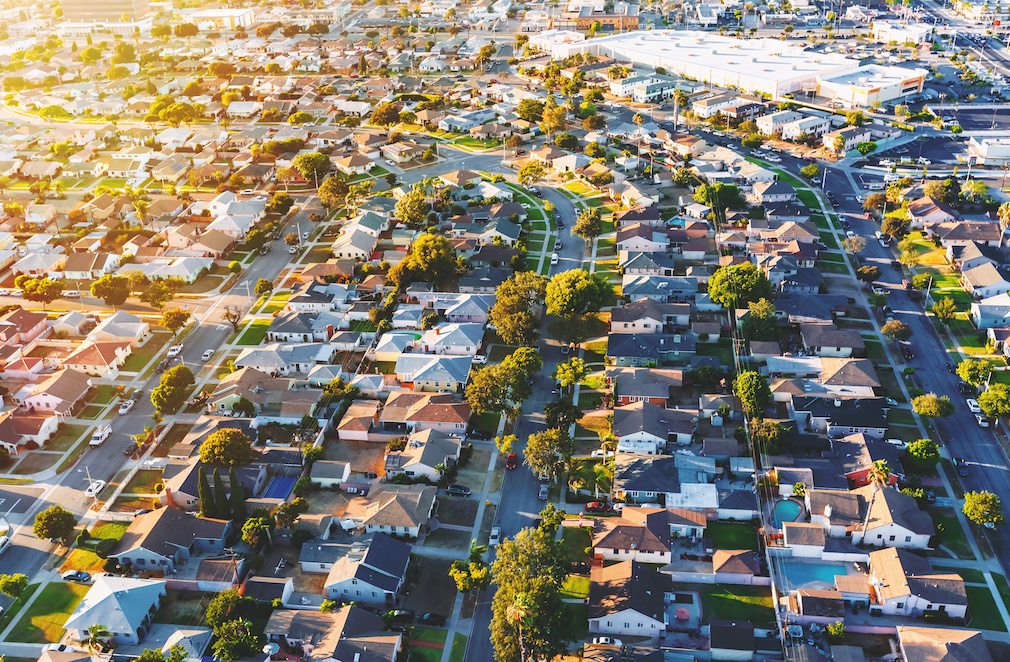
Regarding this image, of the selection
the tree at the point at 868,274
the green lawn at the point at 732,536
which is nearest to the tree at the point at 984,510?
the green lawn at the point at 732,536

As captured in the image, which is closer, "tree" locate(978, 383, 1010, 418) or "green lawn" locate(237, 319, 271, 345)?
"tree" locate(978, 383, 1010, 418)

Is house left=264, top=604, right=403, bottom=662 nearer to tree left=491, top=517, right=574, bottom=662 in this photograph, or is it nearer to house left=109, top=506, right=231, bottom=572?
tree left=491, top=517, right=574, bottom=662

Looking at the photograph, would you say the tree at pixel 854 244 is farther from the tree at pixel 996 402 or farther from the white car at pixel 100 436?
the white car at pixel 100 436

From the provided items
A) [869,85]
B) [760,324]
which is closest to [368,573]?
[760,324]

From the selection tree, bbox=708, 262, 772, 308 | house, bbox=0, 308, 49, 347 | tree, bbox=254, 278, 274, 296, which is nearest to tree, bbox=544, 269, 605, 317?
tree, bbox=708, 262, 772, 308

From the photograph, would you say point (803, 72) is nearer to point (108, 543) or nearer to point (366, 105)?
point (366, 105)

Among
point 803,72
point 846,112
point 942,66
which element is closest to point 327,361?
point 846,112
